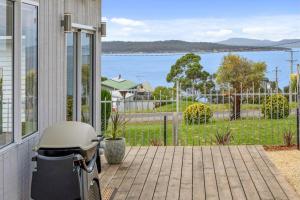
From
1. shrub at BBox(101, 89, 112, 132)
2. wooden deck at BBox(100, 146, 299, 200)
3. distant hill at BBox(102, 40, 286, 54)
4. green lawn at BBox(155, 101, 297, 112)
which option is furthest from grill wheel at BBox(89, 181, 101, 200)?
distant hill at BBox(102, 40, 286, 54)

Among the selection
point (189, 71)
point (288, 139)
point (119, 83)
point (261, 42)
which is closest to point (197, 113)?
point (288, 139)

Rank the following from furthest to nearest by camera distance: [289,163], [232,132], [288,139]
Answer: [232,132] < [288,139] < [289,163]

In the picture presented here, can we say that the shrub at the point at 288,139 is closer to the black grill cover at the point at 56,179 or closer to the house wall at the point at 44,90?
the house wall at the point at 44,90

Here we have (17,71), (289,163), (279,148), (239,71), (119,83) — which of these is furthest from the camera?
(239,71)

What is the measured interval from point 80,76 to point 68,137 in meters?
2.79

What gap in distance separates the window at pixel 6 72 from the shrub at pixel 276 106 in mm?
7345

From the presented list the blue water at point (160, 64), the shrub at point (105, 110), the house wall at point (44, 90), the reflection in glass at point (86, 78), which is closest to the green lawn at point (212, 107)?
the shrub at point (105, 110)

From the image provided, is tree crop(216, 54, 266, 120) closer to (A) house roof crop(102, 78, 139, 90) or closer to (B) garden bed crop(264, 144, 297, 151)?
(A) house roof crop(102, 78, 139, 90)

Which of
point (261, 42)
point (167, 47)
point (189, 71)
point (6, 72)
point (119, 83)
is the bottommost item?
point (6, 72)

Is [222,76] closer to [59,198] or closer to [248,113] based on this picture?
[248,113]

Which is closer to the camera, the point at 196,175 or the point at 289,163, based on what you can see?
the point at 196,175

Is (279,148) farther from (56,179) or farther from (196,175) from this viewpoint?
(56,179)

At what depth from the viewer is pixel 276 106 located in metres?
10.8

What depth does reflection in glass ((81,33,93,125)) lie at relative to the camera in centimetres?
720
